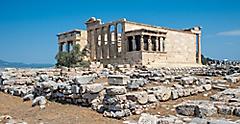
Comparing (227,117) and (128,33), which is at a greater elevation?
(128,33)

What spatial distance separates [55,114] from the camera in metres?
9.45

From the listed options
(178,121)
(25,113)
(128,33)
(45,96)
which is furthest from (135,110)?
(128,33)

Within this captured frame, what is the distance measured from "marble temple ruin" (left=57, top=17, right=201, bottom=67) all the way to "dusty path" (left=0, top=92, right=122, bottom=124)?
2597 centimetres

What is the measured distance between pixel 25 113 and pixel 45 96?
2.44 metres

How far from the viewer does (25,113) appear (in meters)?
10.0

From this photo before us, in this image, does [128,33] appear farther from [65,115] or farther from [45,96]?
[65,115]

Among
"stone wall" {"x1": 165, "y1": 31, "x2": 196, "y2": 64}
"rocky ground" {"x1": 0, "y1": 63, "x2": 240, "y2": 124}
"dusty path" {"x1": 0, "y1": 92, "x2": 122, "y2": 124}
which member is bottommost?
"dusty path" {"x1": 0, "y1": 92, "x2": 122, "y2": 124}

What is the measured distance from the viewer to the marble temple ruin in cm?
3862

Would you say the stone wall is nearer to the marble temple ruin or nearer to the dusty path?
the marble temple ruin

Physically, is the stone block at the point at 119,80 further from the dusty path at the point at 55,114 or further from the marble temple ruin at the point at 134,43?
the marble temple ruin at the point at 134,43

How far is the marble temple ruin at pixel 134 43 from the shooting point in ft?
127

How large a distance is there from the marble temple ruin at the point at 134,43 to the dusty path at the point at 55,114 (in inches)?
1023

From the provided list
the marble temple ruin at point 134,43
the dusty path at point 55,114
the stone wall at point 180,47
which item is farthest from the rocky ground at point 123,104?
the stone wall at point 180,47

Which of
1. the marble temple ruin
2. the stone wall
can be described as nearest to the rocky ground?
the marble temple ruin
